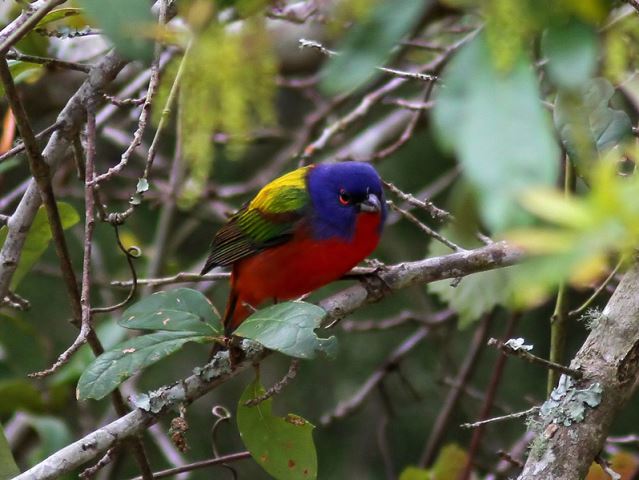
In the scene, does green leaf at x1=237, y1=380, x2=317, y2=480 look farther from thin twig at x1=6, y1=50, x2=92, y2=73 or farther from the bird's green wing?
the bird's green wing

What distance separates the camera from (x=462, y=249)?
110 inches

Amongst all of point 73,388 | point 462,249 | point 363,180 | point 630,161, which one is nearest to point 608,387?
point 462,249

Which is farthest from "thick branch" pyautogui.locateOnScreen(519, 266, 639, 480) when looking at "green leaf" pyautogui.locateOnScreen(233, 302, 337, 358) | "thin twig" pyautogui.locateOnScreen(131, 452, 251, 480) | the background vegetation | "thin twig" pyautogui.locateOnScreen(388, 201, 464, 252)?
"thin twig" pyautogui.locateOnScreen(131, 452, 251, 480)

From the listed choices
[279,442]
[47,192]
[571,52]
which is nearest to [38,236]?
[47,192]

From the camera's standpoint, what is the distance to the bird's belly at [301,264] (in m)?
3.60

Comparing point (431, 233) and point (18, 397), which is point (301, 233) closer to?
point (431, 233)

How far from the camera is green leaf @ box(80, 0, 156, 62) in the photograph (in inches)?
39.0

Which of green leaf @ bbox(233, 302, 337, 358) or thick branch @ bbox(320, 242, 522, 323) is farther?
thick branch @ bbox(320, 242, 522, 323)

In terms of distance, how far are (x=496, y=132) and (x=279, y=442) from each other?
6.19 feet

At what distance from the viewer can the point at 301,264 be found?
3.67 meters

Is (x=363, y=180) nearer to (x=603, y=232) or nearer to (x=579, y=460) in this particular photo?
(x=579, y=460)

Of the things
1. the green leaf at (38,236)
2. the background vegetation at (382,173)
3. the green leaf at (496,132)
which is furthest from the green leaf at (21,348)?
the green leaf at (496,132)

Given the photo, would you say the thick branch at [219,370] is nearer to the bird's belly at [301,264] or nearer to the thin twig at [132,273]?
the thin twig at [132,273]

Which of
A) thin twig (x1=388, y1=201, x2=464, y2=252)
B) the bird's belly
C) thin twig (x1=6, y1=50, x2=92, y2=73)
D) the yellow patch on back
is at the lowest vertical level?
the bird's belly
